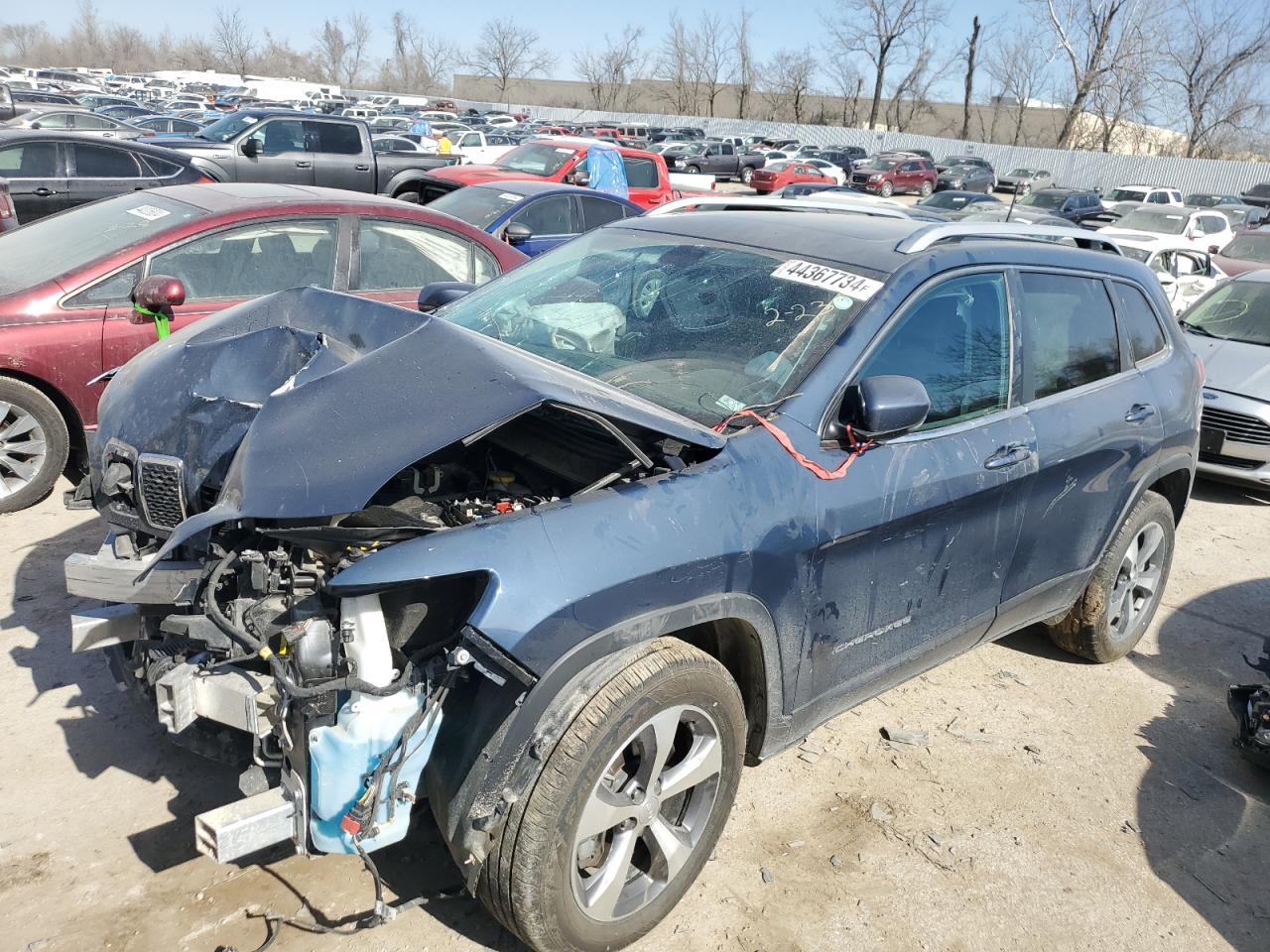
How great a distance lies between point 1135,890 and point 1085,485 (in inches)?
58.6

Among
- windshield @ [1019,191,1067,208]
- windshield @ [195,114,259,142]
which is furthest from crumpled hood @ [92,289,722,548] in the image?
windshield @ [1019,191,1067,208]

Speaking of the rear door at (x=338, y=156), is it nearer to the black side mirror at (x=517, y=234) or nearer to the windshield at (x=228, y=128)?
the windshield at (x=228, y=128)

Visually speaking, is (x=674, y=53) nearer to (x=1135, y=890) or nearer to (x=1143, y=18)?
(x=1143, y=18)

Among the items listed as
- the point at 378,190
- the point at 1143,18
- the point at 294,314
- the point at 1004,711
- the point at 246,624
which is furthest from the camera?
the point at 1143,18

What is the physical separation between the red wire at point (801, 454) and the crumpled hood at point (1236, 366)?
19.1ft

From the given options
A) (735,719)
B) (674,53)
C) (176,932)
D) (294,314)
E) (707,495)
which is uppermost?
(674,53)

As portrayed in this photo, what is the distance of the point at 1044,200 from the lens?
28.7m

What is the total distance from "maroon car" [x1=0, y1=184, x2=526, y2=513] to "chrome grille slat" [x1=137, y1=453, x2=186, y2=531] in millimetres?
2334

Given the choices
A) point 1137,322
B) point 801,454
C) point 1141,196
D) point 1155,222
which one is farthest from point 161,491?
point 1141,196

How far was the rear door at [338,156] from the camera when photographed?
14922mm

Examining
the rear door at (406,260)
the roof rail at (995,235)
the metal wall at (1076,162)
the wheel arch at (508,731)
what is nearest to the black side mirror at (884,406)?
the roof rail at (995,235)

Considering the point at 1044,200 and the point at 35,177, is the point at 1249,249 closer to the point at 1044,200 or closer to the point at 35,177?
the point at 1044,200

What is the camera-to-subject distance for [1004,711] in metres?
4.34

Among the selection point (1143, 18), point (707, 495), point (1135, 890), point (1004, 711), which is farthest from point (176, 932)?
→ point (1143, 18)
